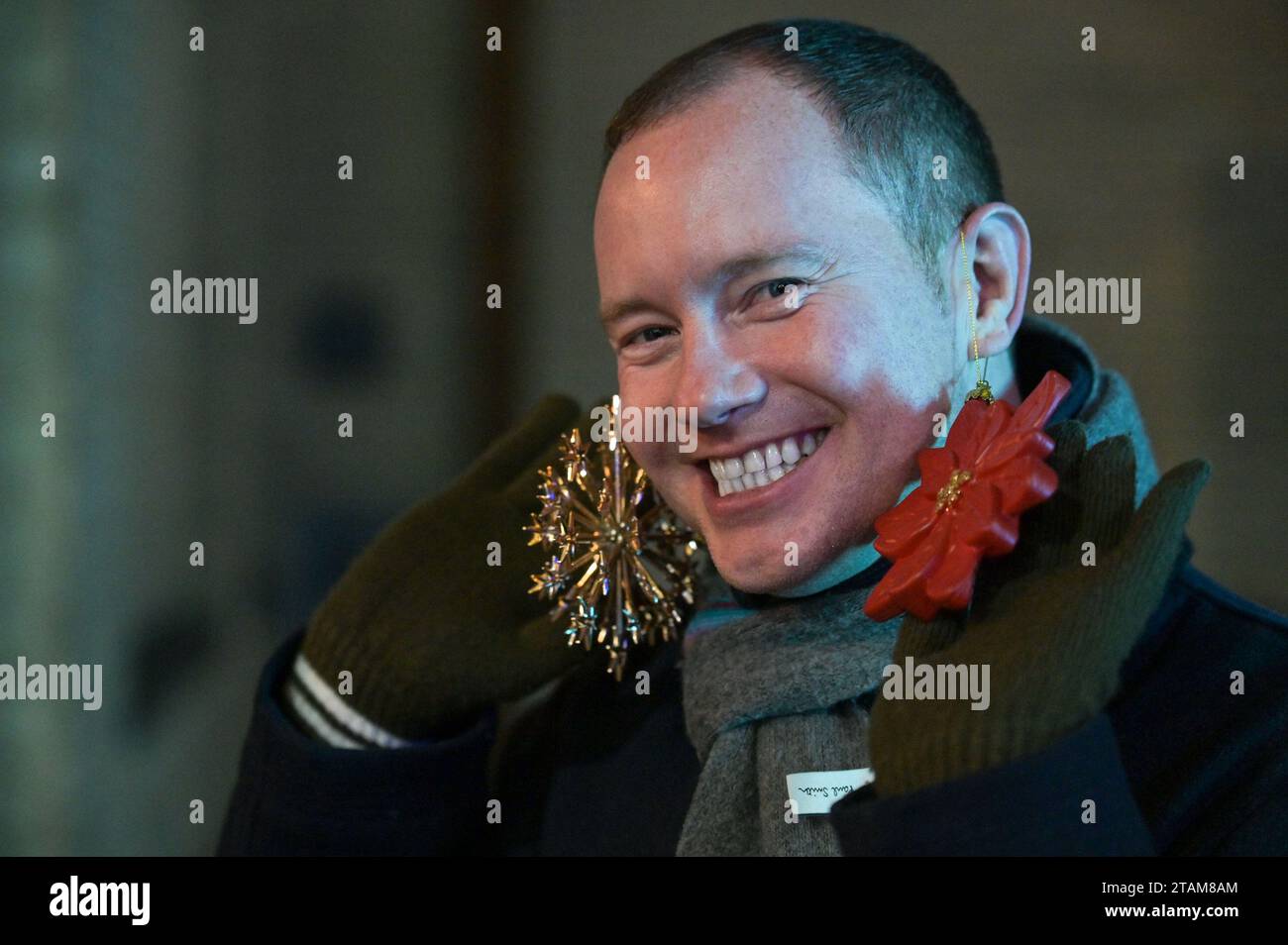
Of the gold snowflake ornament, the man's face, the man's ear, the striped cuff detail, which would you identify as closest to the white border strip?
the striped cuff detail

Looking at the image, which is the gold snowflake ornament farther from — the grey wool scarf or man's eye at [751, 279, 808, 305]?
man's eye at [751, 279, 808, 305]

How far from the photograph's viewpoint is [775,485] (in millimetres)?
997

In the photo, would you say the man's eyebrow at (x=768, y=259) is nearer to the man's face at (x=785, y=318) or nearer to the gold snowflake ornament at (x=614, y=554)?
the man's face at (x=785, y=318)

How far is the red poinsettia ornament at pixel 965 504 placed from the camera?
84cm

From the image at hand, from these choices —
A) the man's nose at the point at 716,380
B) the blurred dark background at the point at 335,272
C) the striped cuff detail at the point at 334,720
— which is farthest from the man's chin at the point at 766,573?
the blurred dark background at the point at 335,272

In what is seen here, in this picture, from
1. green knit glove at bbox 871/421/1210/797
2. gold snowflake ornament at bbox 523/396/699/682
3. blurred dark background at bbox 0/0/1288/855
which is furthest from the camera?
blurred dark background at bbox 0/0/1288/855

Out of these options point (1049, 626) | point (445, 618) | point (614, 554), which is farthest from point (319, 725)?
point (1049, 626)

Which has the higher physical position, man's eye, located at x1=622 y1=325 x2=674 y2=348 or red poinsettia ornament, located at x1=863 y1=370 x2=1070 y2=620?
man's eye, located at x1=622 y1=325 x2=674 y2=348

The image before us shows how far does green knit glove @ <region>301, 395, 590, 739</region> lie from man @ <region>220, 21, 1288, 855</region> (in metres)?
0.17

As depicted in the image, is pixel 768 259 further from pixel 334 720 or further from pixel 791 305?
pixel 334 720

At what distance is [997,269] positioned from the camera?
41.2 inches

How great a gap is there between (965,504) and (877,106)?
355 mm

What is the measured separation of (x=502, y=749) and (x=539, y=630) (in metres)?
0.19

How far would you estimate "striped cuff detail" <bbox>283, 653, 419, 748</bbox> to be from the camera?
4.20 ft
